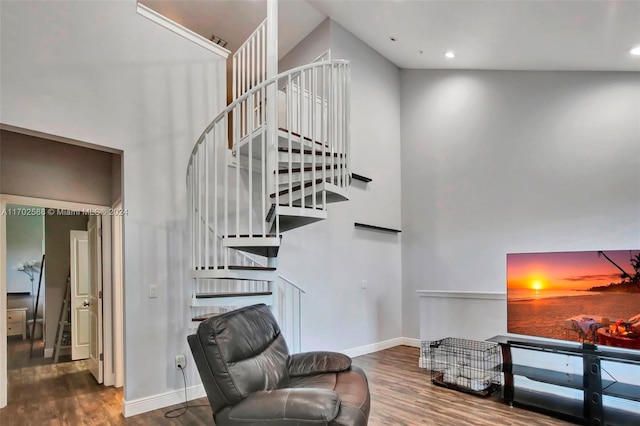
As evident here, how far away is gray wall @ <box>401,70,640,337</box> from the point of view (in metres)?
3.87

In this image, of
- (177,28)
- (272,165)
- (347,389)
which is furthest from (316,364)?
(177,28)

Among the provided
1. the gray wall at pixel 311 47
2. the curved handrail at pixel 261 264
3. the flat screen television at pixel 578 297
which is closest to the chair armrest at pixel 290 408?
the curved handrail at pixel 261 264

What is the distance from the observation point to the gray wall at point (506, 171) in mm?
3865

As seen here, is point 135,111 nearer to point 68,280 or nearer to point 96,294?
point 96,294

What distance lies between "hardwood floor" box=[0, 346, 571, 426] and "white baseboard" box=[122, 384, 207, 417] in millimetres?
52

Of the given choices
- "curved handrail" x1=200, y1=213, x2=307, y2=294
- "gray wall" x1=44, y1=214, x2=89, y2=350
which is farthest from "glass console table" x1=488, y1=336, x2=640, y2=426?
"gray wall" x1=44, y1=214, x2=89, y2=350

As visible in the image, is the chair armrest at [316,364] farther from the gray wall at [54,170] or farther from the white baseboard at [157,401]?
the gray wall at [54,170]

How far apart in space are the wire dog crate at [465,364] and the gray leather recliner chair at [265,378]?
4.92 ft

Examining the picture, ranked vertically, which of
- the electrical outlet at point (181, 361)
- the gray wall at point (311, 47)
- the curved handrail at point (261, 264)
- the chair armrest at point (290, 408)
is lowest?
the electrical outlet at point (181, 361)

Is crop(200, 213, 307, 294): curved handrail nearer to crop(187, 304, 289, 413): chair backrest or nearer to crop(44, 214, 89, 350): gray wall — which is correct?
crop(187, 304, 289, 413): chair backrest

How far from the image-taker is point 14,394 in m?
3.45

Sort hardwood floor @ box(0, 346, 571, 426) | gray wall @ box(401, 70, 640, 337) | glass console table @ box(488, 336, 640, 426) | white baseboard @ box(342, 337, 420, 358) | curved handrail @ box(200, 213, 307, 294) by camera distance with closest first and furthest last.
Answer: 1. glass console table @ box(488, 336, 640, 426)
2. hardwood floor @ box(0, 346, 571, 426)
3. curved handrail @ box(200, 213, 307, 294)
4. gray wall @ box(401, 70, 640, 337)
5. white baseboard @ box(342, 337, 420, 358)

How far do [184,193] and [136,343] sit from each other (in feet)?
4.34

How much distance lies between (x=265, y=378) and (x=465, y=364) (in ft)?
7.93
